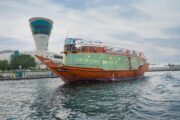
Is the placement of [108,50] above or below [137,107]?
above

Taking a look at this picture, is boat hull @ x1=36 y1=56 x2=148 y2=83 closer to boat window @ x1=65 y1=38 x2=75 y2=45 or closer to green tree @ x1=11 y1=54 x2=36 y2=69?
boat window @ x1=65 y1=38 x2=75 y2=45

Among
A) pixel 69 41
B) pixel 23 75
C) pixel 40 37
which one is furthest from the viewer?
pixel 40 37

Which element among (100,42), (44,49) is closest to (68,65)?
(100,42)

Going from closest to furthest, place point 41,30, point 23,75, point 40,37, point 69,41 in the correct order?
point 69,41
point 23,75
point 41,30
point 40,37

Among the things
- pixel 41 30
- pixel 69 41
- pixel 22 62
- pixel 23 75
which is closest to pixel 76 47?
pixel 69 41

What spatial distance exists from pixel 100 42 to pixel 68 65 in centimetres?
1106

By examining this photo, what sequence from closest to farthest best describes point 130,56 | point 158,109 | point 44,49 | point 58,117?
point 58,117, point 158,109, point 130,56, point 44,49

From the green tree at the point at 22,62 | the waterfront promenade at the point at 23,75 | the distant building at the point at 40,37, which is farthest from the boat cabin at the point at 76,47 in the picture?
the distant building at the point at 40,37

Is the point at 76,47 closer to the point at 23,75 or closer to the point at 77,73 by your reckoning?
the point at 77,73

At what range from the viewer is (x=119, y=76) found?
61438 millimetres

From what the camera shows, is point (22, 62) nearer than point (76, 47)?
No

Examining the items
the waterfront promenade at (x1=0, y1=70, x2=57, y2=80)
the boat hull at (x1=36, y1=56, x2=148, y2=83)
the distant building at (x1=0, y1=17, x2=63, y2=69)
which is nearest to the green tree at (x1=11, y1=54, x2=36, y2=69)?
the distant building at (x1=0, y1=17, x2=63, y2=69)

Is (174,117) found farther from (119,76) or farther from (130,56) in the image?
(130,56)

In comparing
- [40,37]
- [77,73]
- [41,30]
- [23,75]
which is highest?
[41,30]
